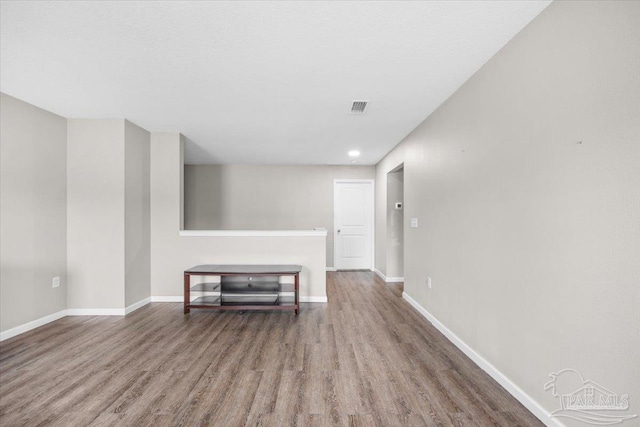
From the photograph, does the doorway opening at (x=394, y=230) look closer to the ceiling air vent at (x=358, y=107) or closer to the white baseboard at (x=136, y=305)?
the ceiling air vent at (x=358, y=107)

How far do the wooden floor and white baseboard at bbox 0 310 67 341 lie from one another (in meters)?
0.07

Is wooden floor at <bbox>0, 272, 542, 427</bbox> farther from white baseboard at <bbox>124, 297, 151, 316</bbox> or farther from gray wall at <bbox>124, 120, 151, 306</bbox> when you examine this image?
gray wall at <bbox>124, 120, 151, 306</bbox>

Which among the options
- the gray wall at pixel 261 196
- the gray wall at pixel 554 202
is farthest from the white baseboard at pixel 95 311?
the gray wall at pixel 554 202

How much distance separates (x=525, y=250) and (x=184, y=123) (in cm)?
384

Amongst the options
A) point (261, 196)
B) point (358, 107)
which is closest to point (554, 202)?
point (358, 107)

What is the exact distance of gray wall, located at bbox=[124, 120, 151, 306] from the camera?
3.65 meters

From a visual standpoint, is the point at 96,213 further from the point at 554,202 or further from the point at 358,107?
the point at 554,202

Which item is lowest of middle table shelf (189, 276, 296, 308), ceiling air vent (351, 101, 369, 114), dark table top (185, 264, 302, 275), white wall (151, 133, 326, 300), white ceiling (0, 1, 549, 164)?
middle table shelf (189, 276, 296, 308)

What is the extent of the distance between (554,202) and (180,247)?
416 centimetres

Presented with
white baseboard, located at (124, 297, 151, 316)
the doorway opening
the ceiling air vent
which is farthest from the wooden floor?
the ceiling air vent

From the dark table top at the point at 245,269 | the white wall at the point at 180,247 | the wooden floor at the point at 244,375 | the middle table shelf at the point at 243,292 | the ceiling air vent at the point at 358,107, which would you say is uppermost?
the ceiling air vent at the point at 358,107

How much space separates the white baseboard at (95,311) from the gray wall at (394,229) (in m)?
4.15

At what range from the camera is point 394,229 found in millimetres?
5508

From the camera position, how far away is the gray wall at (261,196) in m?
6.48
